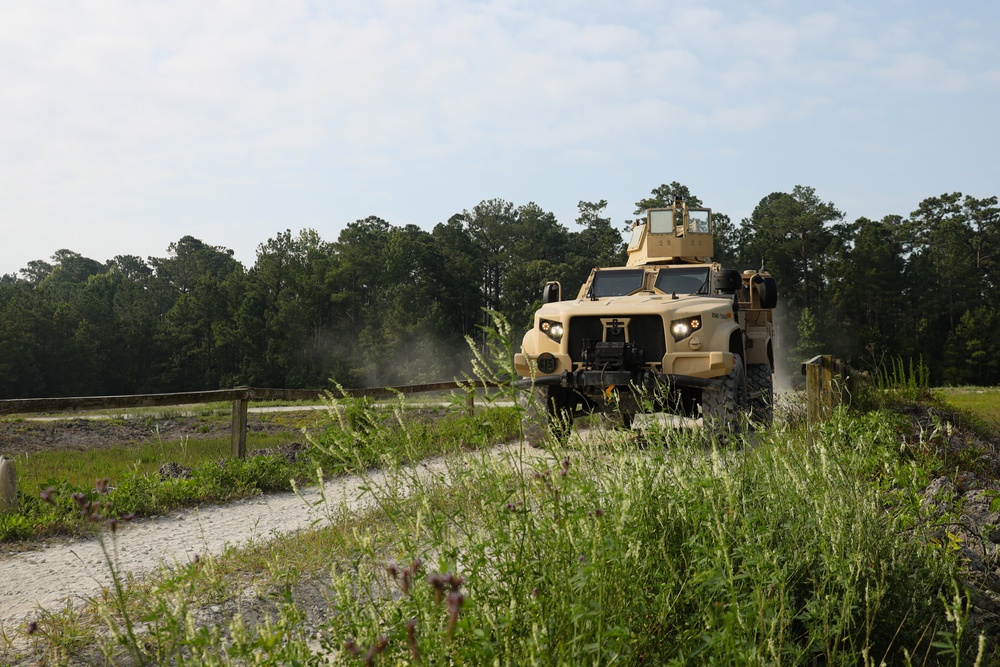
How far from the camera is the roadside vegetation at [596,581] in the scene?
213 centimetres

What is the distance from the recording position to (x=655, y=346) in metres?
9.35

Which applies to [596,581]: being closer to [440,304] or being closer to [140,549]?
[140,549]

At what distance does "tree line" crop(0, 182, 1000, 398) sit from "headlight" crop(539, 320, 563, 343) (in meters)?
44.2

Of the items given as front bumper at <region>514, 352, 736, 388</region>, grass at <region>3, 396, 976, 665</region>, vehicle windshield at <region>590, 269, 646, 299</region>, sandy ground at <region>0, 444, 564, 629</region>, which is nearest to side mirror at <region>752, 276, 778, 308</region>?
vehicle windshield at <region>590, 269, 646, 299</region>

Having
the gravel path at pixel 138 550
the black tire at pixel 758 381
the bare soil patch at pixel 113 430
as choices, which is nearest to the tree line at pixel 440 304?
the bare soil patch at pixel 113 430

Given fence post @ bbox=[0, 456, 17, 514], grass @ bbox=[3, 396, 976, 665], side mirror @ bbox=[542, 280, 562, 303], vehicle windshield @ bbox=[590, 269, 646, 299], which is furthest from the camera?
vehicle windshield @ bbox=[590, 269, 646, 299]

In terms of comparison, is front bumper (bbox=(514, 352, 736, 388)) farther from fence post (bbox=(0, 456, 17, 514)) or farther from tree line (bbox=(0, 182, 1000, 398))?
tree line (bbox=(0, 182, 1000, 398))

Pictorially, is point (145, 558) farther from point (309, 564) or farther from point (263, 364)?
point (263, 364)

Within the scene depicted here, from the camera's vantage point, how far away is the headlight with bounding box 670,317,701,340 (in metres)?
9.13

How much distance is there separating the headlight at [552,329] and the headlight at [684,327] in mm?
1311

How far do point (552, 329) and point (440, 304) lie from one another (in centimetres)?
5302

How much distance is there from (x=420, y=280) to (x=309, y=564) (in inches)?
2436

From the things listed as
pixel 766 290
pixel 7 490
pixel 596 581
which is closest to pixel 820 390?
pixel 766 290

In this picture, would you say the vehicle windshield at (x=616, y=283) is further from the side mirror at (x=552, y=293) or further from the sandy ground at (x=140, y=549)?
the sandy ground at (x=140, y=549)
